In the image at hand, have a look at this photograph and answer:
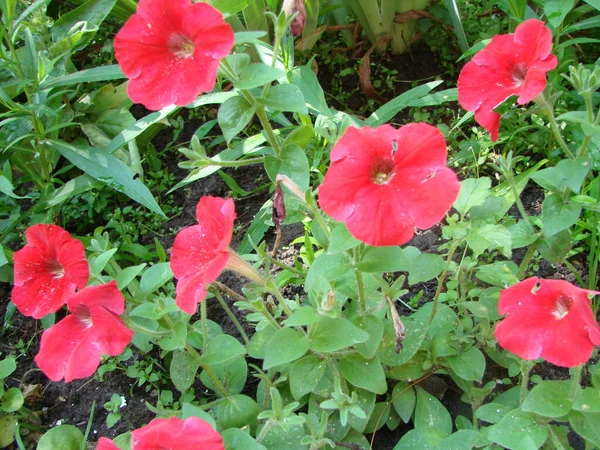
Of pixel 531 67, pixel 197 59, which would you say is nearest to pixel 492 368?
pixel 531 67

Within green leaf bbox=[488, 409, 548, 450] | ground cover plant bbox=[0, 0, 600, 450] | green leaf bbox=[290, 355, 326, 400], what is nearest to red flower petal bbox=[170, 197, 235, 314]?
ground cover plant bbox=[0, 0, 600, 450]

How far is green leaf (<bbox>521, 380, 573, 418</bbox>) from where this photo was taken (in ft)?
3.92

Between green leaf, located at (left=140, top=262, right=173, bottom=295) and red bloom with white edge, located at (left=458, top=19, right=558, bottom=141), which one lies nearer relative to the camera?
red bloom with white edge, located at (left=458, top=19, right=558, bottom=141)

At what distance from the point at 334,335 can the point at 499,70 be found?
705mm

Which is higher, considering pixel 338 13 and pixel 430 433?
pixel 338 13

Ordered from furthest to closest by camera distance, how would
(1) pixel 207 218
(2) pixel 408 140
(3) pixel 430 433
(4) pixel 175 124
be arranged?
(4) pixel 175 124, (3) pixel 430 433, (1) pixel 207 218, (2) pixel 408 140

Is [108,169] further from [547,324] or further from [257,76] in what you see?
[547,324]

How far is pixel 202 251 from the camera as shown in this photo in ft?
4.19

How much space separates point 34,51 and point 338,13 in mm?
1284

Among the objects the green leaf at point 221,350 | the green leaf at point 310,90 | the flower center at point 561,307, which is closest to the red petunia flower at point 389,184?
the flower center at point 561,307

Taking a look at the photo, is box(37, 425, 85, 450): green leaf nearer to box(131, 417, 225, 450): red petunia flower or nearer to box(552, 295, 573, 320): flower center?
box(131, 417, 225, 450): red petunia flower

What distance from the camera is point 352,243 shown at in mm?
1144

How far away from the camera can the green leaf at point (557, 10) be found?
1.97m

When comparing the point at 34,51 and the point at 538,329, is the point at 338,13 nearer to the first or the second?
the point at 34,51
